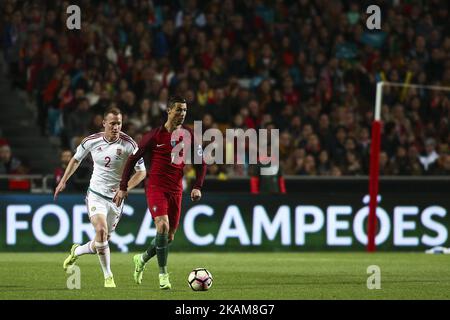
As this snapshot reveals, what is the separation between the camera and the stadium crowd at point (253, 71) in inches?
922

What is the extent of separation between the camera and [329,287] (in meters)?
14.0

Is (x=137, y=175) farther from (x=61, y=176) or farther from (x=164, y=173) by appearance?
(x=61, y=176)

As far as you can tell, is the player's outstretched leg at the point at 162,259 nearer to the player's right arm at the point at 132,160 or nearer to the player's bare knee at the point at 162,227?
the player's bare knee at the point at 162,227

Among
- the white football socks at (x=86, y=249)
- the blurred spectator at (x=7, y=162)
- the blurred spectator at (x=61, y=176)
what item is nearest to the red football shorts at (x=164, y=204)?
the white football socks at (x=86, y=249)

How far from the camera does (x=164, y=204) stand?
13766 mm

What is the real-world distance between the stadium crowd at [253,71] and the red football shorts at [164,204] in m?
8.10

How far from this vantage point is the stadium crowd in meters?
23.4

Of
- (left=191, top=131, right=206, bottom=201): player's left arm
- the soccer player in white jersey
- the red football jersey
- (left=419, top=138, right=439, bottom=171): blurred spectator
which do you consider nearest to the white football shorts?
the soccer player in white jersey

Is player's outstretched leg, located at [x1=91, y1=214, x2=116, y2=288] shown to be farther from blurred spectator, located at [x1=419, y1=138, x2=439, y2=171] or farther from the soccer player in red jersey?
blurred spectator, located at [x1=419, y1=138, x2=439, y2=171]

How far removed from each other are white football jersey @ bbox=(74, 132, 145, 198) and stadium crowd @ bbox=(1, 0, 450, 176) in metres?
7.56

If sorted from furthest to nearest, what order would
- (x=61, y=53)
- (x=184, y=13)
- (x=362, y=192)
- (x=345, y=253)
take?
(x=184, y=13) → (x=61, y=53) → (x=362, y=192) → (x=345, y=253)
